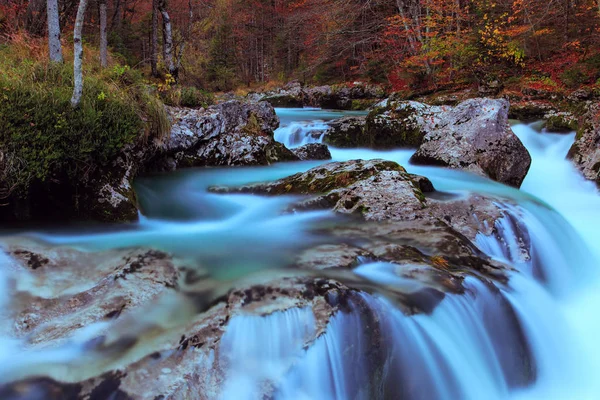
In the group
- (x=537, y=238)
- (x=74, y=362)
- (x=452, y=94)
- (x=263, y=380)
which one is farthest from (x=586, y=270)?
(x=452, y=94)

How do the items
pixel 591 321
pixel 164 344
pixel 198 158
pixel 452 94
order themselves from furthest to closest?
pixel 452 94 < pixel 198 158 < pixel 591 321 < pixel 164 344

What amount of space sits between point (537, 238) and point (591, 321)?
1.32 meters

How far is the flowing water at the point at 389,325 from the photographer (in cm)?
290

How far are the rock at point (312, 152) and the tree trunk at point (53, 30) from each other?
5.62 m

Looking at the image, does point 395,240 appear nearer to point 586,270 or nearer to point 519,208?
point 519,208

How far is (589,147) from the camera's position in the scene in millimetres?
9250

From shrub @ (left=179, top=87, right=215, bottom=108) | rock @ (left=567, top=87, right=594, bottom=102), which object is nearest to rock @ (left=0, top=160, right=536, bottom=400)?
shrub @ (left=179, top=87, right=215, bottom=108)

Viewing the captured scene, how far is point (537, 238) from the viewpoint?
5566 millimetres

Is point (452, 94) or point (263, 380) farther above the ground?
point (452, 94)

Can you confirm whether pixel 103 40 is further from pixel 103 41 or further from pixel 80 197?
pixel 80 197

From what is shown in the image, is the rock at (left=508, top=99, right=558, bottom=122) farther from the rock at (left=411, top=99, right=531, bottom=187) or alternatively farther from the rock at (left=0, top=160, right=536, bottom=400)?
the rock at (left=0, top=160, right=536, bottom=400)

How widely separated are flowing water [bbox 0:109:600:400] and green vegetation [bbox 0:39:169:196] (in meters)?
0.89

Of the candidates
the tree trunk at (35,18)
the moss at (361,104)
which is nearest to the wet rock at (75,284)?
the tree trunk at (35,18)

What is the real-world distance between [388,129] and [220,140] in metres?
4.53
